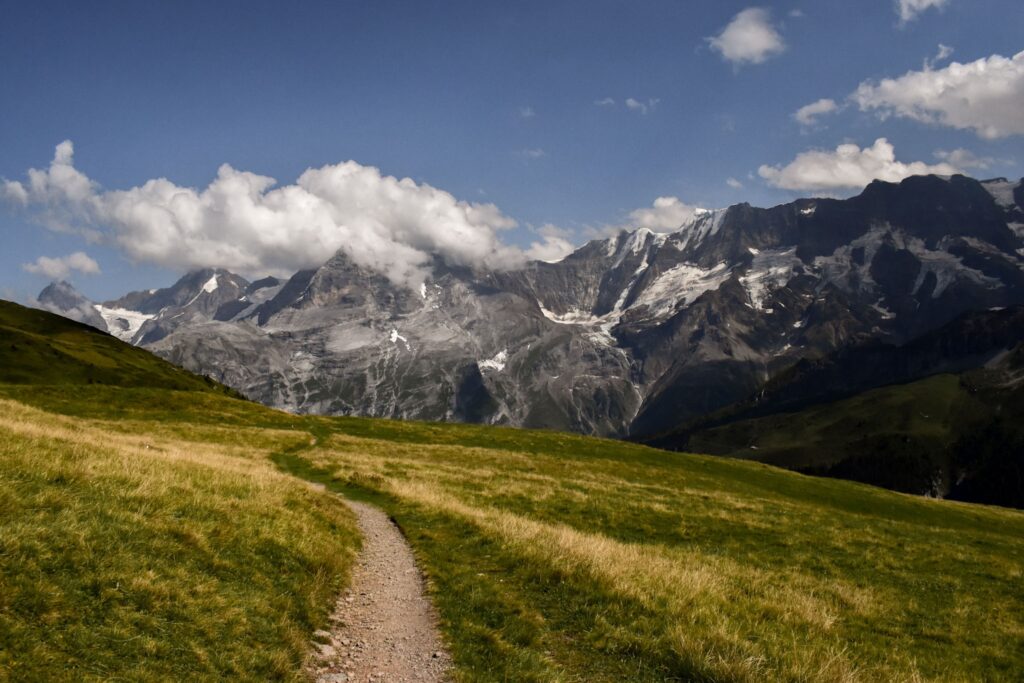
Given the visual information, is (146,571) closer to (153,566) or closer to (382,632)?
(153,566)

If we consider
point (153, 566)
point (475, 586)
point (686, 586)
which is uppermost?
point (153, 566)

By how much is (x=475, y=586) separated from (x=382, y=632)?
3.22 metres

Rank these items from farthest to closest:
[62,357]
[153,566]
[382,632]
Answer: [62,357]
[382,632]
[153,566]

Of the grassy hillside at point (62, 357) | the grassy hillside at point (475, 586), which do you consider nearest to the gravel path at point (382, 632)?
the grassy hillside at point (475, 586)

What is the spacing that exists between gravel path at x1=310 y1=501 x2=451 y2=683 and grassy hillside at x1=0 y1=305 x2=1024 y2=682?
53cm

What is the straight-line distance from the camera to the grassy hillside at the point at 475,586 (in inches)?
386

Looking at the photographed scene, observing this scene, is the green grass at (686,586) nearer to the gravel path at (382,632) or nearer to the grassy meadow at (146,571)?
the gravel path at (382,632)

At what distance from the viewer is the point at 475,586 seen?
15719 millimetres

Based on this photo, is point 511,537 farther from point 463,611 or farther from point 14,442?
point 14,442

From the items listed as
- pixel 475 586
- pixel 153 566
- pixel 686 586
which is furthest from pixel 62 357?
pixel 686 586

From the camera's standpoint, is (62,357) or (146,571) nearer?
(146,571)

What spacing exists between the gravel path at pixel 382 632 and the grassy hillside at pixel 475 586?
53cm

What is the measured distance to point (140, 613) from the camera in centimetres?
992

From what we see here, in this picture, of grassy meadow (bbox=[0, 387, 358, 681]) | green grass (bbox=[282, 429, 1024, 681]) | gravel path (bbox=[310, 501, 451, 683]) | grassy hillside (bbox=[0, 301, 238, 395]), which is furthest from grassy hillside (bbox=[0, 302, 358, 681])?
grassy hillside (bbox=[0, 301, 238, 395])
